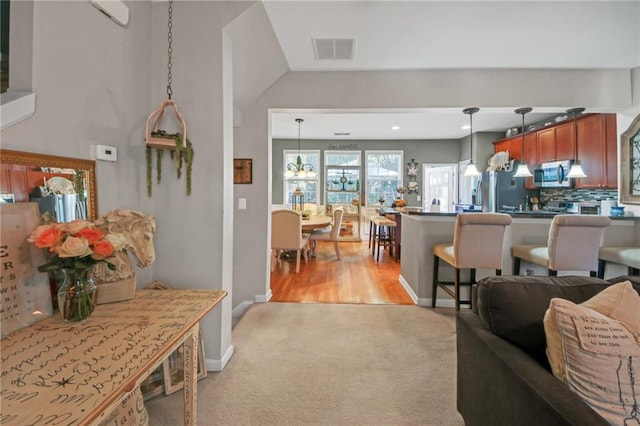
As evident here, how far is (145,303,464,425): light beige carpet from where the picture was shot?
5.18 ft

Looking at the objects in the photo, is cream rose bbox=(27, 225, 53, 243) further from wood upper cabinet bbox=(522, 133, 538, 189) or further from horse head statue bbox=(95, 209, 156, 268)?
wood upper cabinet bbox=(522, 133, 538, 189)

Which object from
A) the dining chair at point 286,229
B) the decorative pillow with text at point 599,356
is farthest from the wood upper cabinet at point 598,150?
the dining chair at point 286,229

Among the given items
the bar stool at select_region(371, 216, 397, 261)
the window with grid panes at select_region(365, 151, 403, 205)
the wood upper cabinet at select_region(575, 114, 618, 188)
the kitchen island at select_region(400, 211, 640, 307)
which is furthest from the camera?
the window with grid panes at select_region(365, 151, 403, 205)

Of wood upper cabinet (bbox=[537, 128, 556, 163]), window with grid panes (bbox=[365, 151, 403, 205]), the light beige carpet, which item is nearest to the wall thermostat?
the light beige carpet

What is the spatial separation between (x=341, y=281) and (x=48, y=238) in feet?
11.1

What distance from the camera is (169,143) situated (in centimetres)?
181

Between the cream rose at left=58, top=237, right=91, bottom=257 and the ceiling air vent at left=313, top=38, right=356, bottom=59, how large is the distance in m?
2.38

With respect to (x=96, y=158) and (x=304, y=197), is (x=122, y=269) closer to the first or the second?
(x=96, y=158)

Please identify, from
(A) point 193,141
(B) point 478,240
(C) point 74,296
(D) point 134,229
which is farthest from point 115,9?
(B) point 478,240

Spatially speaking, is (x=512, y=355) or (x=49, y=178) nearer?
(x=512, y=355)

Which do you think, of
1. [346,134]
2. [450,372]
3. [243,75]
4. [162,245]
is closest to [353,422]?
[450,372]

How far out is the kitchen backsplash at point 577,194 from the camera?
4035 mm

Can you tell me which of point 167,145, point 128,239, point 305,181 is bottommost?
point 128,239

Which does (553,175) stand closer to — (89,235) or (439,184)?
(439,184)
